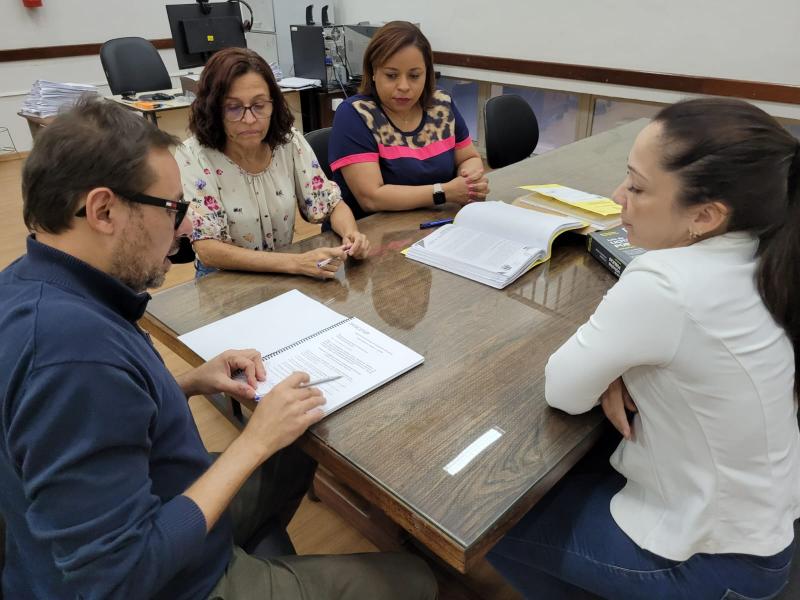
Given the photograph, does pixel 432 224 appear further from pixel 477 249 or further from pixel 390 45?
pixel 390 45

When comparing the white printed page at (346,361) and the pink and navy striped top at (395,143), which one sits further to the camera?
the pink and navy striped top at (395,143)

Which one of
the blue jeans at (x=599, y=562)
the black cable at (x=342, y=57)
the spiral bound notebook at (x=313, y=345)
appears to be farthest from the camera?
the black cable at (x=342, y=57)

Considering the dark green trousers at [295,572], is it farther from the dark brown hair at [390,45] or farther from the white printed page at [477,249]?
the dark brown hair at [390,45]

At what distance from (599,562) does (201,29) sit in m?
3.88

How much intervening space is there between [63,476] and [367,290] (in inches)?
31.9

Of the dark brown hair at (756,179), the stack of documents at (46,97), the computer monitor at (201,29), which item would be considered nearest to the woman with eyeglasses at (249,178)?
the dark brown hair at (756,179)

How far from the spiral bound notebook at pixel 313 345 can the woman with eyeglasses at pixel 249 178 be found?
20 centimetres

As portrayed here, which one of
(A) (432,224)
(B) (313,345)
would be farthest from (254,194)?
(B) (313,345)

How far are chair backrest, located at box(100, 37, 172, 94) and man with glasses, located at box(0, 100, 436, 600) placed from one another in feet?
12.6

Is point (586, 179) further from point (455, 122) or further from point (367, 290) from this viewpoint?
point (367, 290)

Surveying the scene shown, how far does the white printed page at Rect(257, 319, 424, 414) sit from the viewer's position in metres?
A: 0.99

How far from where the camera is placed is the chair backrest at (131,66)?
4066 mm

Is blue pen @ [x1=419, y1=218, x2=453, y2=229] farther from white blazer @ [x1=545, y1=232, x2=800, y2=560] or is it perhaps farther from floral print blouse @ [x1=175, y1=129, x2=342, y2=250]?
white blazer @ [x1=545, y1=232, x2=800, y2=560]

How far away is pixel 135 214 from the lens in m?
0.79
